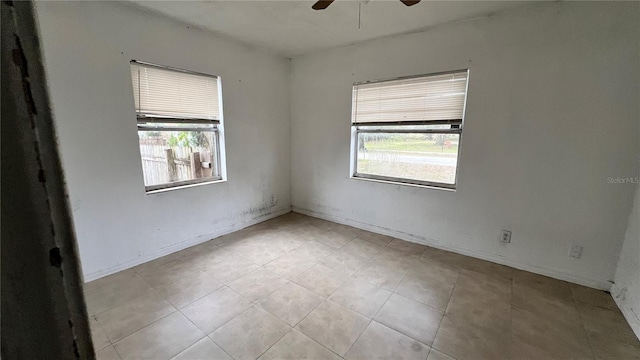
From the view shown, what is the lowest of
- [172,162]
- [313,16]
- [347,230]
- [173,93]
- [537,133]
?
[347,230]

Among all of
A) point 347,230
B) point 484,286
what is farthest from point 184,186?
point 484,286

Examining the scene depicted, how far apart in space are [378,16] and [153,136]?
8.39 feet

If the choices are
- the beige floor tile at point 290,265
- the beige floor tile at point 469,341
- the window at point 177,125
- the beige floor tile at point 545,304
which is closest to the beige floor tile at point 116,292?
the window at point 177,125

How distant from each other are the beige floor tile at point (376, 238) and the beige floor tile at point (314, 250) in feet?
1.80

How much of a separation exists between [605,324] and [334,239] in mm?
2385

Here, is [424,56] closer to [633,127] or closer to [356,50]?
[356,50]

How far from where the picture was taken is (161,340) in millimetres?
1735

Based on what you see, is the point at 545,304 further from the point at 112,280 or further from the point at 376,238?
the point at 112,280

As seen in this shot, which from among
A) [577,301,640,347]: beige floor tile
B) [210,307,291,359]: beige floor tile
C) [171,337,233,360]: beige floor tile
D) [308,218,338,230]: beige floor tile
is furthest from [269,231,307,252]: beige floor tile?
[577,301,640,347]: beige floor tile

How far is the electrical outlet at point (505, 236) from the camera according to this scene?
2650 mm

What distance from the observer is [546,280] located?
2.45m

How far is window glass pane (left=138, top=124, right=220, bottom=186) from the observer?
2676mm

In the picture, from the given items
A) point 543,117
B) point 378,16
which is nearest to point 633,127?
point 543,117

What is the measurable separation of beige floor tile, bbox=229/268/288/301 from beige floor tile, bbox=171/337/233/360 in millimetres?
488
